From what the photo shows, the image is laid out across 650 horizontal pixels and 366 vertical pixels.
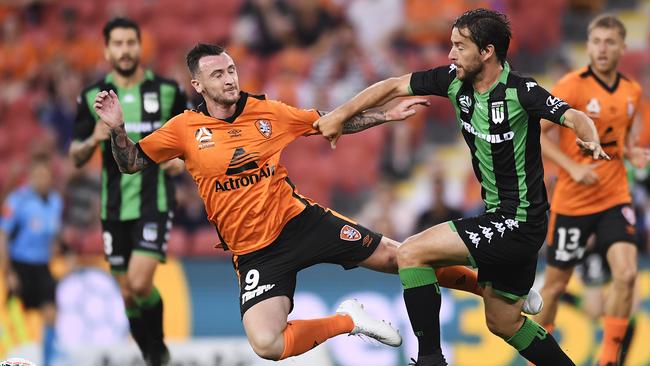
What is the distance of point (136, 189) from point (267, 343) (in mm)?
2511

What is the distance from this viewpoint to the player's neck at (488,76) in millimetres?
6984

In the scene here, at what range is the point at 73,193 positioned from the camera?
13727mm

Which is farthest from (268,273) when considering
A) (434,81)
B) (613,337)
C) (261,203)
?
(613,337)

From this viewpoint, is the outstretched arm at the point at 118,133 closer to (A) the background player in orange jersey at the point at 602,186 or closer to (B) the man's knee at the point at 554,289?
(A) the background player in orange jersey at the point at 602,186

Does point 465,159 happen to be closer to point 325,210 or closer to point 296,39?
point 296,39

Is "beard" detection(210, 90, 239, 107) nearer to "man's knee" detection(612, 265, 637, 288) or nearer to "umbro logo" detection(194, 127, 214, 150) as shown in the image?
"umbro logo" detection(194, 127, 214, 150)

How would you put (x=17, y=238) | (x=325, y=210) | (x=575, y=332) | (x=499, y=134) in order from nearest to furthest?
(x=499, y=134)
(x=325, y=210)
(x=575, y=332)
(x=17, y=238)

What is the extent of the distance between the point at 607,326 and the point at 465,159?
6541 millimetres

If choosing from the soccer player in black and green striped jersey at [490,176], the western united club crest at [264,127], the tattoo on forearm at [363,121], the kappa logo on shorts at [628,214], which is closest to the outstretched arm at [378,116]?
the tattoo on forearm at [363,121]

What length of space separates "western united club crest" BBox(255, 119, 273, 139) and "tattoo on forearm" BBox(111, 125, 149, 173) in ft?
2.62

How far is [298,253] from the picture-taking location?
766 centimetres

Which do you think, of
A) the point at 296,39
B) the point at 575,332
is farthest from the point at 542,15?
the point at 575,332

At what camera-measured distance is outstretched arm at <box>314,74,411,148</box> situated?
7371 millimetres

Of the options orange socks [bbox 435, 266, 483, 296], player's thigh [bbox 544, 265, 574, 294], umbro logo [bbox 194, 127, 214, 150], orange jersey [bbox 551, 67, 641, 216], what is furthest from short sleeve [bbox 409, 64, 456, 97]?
player's thigh [bbox 544, 265, 574, 294]
